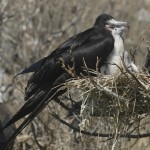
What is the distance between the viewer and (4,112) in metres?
6.02

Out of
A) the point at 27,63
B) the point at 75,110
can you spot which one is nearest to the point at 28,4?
the point at 27,63

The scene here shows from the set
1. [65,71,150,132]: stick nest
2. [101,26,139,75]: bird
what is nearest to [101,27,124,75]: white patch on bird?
[101,26,139,75]: bird

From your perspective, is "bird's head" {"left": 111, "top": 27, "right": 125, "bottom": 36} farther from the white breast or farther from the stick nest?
the stick nest

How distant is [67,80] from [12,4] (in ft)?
15.0

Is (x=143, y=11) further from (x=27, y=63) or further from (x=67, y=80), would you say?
(x=67, y=80)

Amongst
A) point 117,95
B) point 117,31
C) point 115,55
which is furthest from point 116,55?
point 117,95

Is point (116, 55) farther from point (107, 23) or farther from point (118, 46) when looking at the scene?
point (107, 23)

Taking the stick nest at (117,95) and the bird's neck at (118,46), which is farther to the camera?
the bird's neck at (118,46)

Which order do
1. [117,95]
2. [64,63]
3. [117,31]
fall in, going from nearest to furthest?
[117,95] < [64,63] < [117,31]

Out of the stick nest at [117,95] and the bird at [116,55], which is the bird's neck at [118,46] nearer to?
the bird at [116,55]

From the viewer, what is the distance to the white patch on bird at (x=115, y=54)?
5.19 meters

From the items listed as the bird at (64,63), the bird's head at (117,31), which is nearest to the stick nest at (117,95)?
the bird at (64,63)

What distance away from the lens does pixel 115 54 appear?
5277 millimetres

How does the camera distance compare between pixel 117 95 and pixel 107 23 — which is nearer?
pixel 117 95
